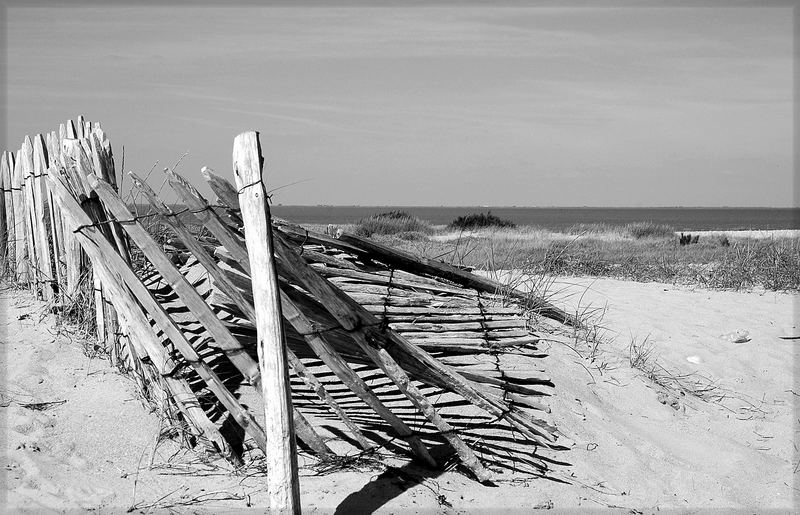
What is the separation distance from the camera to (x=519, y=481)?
3.62m

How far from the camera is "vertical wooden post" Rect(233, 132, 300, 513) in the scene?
2822mm

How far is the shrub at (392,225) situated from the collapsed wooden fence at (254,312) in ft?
44.3

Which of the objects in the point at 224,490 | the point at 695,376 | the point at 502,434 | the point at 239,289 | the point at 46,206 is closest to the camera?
the point at 224,490

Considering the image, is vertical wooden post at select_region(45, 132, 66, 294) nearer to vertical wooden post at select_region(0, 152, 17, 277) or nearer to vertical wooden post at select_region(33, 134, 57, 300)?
vertical wooden post at select_region(33, 134, 57, 300)

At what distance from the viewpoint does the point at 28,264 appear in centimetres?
523

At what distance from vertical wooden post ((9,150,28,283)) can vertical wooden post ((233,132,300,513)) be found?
3.18 m

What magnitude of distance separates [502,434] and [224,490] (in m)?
1.61

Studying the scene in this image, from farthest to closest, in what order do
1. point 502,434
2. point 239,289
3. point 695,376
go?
point 695,376 → point 502,434 → point 239,289

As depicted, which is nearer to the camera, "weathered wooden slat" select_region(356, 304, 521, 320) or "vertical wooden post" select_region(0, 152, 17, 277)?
"weathered wooden slat" select_region(356, 304, 521, 320)

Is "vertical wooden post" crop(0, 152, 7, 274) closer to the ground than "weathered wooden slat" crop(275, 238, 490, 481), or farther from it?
farther from it

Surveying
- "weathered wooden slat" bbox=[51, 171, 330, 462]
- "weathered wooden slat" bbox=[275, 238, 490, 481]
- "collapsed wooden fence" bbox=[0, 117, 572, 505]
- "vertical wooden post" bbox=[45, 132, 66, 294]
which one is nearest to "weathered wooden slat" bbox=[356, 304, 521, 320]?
"collapsed wooden fence" bbox=[0, 117, 572, 505]

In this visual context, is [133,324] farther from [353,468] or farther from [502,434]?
[502,434]

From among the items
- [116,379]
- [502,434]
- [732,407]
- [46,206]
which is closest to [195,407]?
[116,379]

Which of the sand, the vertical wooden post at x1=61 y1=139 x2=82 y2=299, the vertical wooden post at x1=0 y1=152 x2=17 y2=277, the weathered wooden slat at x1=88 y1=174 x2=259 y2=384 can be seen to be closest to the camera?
the sand
